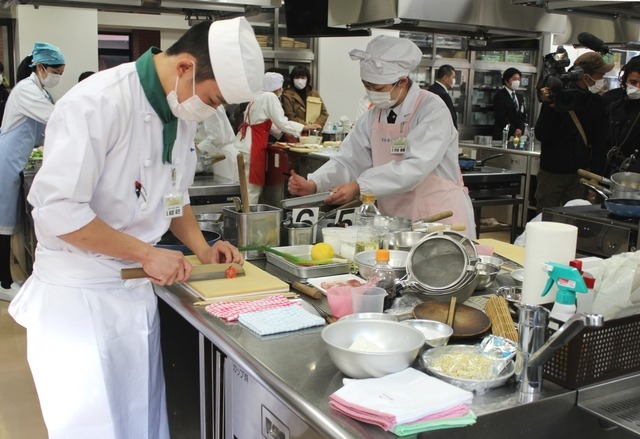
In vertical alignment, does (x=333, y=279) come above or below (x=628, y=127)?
below

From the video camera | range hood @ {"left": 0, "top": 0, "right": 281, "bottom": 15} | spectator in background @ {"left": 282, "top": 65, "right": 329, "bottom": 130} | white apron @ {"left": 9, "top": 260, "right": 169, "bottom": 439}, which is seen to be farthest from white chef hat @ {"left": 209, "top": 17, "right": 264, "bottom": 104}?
→ spectator in background @ {"left": 282, "top": 65, "right": 329, "bottom": 130}

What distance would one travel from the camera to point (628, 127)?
462 centimetres

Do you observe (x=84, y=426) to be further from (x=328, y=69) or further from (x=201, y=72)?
(x=328, y=69)

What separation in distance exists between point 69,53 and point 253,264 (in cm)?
671

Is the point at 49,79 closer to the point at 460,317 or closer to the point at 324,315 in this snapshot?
the point at 324,315

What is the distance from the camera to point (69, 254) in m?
1.95

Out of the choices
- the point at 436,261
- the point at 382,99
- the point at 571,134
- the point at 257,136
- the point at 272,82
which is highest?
the point at 272,82

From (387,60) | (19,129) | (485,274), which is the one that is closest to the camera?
(485,274)

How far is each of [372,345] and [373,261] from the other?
730 mm

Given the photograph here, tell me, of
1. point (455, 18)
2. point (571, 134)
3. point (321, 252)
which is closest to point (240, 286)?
point (321, 252)

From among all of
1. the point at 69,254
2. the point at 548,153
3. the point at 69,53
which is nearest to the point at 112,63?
the point at 69,53

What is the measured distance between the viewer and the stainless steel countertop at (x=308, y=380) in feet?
4.33

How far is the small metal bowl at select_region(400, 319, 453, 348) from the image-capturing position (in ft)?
5.37

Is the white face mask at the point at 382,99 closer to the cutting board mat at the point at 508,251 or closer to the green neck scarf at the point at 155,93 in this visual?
the cutting board mat at the point at 508,251
